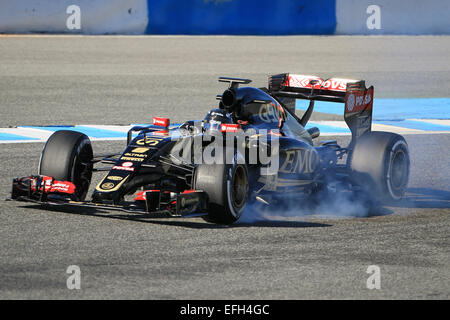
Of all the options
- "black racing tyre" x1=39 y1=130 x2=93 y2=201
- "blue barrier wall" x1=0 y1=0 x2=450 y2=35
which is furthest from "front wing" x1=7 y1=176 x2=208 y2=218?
"blue barrier wall" x1=0 y1=0 x2=450 y2=35

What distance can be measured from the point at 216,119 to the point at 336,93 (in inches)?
82.8

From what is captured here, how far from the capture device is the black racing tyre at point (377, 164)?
8.96 metres

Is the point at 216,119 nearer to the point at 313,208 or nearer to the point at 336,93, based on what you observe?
the point at 313,208

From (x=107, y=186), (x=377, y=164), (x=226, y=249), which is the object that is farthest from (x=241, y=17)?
(x=226, y=249)

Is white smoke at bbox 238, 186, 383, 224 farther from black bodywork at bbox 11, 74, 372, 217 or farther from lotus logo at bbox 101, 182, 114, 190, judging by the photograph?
lotus logo at bbox 101, 182, 114, 190

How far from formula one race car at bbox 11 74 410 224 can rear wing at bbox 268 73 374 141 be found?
0.07ft

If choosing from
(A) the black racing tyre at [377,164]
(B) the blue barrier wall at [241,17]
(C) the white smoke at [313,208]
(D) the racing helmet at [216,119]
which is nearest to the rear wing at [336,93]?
(A) the black racing tyre at [377,164]

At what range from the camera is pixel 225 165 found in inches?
302

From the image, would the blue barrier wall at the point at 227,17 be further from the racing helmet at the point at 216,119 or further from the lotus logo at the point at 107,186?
the lotus logo at the point at 107,186

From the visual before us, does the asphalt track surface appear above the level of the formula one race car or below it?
below

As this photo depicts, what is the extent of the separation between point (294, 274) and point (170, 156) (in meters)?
2.21

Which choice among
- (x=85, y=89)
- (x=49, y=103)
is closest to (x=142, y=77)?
(x=85, y=89)

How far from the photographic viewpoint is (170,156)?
824 centimetres

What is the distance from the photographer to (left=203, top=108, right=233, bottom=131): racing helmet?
337 inches
